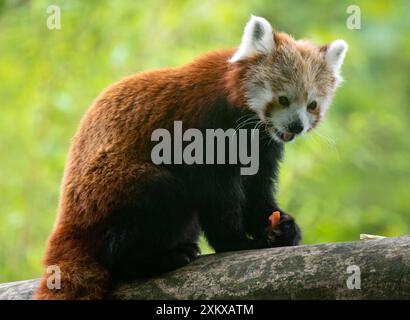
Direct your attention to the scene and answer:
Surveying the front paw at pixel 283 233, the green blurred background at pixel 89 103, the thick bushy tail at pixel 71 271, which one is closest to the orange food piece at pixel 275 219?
the front paw at pixel 283 233

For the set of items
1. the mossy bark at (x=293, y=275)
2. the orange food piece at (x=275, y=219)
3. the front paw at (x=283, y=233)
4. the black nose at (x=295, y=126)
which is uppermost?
the black nose at (x=295, y=126)

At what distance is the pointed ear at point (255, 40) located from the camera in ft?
16.1

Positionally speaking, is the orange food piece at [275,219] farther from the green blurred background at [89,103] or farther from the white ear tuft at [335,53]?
the green blurred background at [89,103]

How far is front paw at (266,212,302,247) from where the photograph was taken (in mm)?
4862

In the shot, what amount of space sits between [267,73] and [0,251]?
435cm

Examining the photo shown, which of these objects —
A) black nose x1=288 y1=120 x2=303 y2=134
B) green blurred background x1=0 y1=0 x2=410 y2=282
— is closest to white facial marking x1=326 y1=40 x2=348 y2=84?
black nose x1=288 y1=120 x2=303 y2=134

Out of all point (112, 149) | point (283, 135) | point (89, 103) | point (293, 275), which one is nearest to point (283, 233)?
point (283, 135)

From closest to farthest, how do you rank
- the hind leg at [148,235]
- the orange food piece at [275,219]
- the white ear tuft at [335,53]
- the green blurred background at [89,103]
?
the hind leg at [148,235], the orange food piece at [275,219], the white ear tuft at [335,53], the green blurred background at [89,103]

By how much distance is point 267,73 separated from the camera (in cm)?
491

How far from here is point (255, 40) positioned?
4.95 metres

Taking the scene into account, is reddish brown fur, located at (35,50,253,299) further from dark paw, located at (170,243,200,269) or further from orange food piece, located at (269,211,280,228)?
orange food piece, located at (269,211,280,228)
